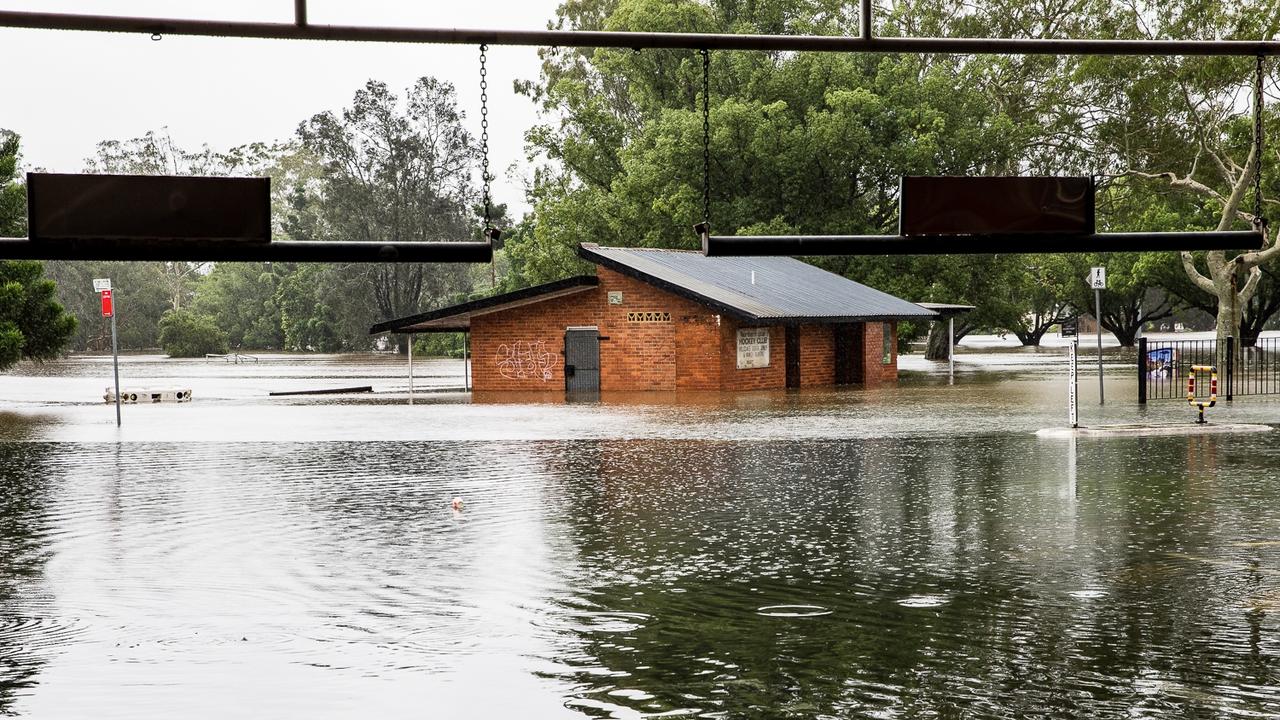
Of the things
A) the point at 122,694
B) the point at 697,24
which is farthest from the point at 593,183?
the point at 122,694

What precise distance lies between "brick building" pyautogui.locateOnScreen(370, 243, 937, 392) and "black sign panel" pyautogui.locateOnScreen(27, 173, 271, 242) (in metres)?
28.8

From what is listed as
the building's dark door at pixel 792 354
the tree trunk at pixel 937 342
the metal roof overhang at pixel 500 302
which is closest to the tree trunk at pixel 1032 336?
the tree trunk at pixel 937 342

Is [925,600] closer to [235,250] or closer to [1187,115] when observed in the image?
[235,250]

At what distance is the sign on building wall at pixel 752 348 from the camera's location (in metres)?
42.4

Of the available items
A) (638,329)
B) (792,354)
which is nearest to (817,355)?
(792,354)

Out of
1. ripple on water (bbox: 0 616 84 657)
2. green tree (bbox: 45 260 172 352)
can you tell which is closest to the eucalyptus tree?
ripple on water (bbox: 0 616 84 657)

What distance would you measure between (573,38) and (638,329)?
108ft

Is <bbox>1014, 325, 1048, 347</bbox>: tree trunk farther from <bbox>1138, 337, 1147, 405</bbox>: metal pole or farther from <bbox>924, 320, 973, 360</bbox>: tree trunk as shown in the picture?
<bbox>1138, 337, 1147, 405</bbox>: metal pole

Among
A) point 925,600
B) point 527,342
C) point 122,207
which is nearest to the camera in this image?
point 925,600

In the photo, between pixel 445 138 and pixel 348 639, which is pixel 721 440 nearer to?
pixel 348 639

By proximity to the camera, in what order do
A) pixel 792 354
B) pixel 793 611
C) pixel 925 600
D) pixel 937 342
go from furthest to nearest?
pixel 937 342
pixel 792 354
pixel 925 600
pixel 793 611

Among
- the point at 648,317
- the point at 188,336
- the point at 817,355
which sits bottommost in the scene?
the point at 817,355

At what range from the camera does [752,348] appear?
4300 cm

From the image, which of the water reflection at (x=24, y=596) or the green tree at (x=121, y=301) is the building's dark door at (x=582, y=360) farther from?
the green tree at (x=121, y=301)
